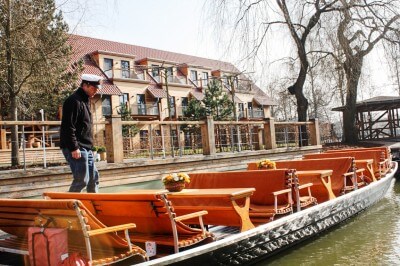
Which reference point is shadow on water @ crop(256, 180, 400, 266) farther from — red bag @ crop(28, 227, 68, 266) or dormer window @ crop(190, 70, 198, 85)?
dormer window @ crop(190, 70, 198, 85)

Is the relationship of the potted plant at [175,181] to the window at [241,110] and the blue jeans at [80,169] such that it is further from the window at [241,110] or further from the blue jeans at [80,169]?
Answer: the window at [241,110]

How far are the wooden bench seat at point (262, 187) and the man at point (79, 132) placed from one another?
5.67 ft

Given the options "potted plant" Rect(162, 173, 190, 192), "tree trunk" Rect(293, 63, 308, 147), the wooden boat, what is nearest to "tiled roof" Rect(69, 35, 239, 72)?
"tree trunk" Rect(293, 63, 308, 147)

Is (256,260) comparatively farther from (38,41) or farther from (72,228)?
(38,41)

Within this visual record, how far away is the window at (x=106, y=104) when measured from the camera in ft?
124

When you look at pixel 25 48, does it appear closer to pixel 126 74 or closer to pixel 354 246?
pixel 354 246

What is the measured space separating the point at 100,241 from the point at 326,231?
4767 millimetres

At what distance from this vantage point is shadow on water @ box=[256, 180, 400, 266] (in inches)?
234

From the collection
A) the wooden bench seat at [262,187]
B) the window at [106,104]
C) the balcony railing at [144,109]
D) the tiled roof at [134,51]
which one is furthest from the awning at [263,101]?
the wooden bench seat at [262,187]

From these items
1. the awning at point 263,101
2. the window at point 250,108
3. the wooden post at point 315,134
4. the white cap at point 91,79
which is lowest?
the wooden post at point 315,134

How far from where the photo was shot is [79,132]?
19.6 feet

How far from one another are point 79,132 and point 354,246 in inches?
174

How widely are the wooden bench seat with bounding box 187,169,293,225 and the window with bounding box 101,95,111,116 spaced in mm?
31524

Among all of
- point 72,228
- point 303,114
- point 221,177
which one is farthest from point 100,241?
point 303,114
